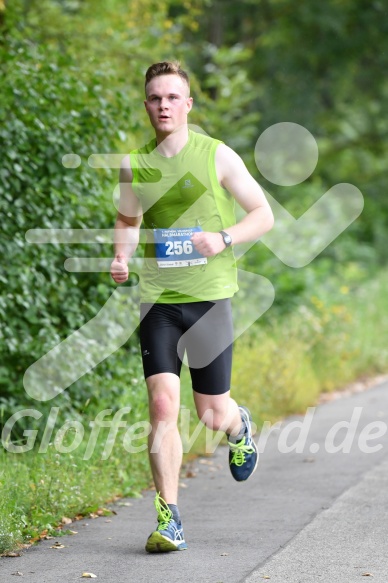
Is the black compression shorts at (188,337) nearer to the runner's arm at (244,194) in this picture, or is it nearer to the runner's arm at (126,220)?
the runner's arm at (126,220)

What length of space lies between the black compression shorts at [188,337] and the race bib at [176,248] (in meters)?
0.21

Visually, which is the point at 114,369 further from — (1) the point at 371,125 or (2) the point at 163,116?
(1) the point at 371,125

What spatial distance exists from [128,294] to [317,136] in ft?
64.0

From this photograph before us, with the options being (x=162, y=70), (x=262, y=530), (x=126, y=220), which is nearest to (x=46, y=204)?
(x=126, y=220)

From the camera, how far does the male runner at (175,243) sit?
5348mm

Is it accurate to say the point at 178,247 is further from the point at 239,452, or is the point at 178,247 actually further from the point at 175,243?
the point at 239,452

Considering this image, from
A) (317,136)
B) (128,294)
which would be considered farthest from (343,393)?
(317,136)

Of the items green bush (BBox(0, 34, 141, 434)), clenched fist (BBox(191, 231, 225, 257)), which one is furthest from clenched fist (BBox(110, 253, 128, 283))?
green bush (BBox(0, 34, 141, 434))

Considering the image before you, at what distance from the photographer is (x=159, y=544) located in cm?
525

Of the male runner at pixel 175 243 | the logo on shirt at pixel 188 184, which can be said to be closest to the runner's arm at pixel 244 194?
the male runner at pixel 175 243

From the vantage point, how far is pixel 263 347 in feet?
36.0

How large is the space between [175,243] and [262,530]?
1581 millimetres

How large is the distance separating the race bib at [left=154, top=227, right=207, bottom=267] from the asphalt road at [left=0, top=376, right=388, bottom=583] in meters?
1.38

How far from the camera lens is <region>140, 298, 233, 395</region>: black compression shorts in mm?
5441
